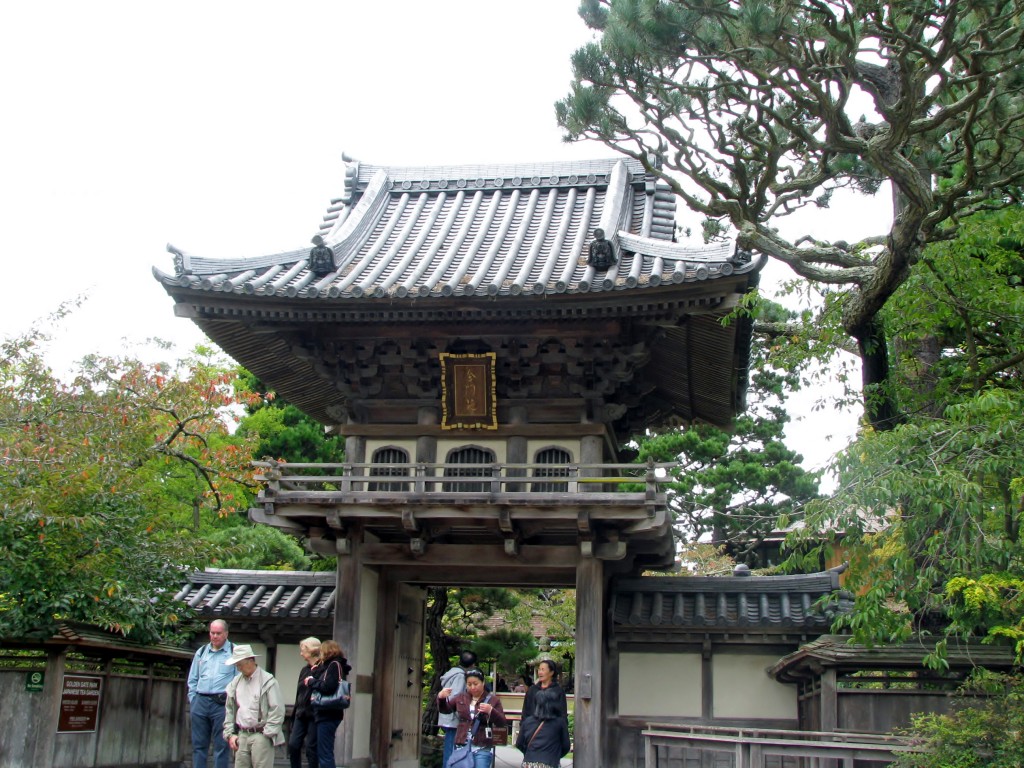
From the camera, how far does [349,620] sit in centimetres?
1342

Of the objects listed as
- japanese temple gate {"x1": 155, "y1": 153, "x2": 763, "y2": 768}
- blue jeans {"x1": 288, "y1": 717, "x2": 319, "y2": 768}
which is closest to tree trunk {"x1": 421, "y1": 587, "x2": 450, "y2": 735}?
japanese temple gate {"x1": 155, "y1": 153, "x2": 763, "y2": 768}

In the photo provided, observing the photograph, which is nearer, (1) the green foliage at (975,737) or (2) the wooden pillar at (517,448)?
(1) the green foliage at (975,737)

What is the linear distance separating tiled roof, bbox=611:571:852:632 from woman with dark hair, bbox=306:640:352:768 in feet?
20.0

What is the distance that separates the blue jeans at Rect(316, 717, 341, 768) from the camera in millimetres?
9086

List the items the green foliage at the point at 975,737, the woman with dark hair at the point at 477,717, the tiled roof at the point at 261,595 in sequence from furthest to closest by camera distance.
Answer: the tiled roof at the point at 261,595
the woman with dark hair at the point at 477,717
the green foliage at the point at 975,737

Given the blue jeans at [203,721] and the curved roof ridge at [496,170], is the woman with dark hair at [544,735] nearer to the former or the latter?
the blue jeans at [203,721]

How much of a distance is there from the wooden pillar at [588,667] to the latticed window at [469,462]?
71.6 inches

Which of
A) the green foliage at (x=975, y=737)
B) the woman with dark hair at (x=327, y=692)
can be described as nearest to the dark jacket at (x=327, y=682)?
the woman with dark hair at (x=327, y=692)

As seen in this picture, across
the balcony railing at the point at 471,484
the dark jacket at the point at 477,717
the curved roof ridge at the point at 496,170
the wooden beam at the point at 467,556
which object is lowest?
the dark jacket at the point at 477,717

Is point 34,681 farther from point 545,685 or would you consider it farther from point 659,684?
point 659,684

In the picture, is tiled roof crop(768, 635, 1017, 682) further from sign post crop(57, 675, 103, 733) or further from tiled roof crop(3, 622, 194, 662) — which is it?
sign post crop(57, 675, 103, 733)

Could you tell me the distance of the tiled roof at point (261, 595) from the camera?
15008 millimetres

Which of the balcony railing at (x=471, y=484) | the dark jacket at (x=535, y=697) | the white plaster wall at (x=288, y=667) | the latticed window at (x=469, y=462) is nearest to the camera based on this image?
the dark jacket at (x=535, y=697)

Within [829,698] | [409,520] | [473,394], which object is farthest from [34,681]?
[829,698]
